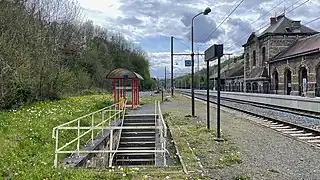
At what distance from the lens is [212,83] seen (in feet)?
326

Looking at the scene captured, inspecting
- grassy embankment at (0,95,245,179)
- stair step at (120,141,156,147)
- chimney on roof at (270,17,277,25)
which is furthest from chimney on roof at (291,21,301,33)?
grassy embankment at (0,95,245,179)

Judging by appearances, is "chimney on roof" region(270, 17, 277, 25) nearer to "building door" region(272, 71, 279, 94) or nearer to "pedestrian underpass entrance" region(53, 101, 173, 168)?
"building door" region(272, 71, 279, 94)

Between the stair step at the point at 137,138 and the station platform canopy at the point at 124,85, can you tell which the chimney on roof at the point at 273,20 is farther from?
the stair step at the point at 137,138

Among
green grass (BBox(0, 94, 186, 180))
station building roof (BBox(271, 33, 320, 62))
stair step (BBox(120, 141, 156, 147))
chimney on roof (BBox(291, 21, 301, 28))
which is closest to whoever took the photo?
green grass (BBox(0, 94, 186, 180))

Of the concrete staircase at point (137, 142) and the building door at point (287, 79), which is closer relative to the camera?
the concrete staircase at point (137, 142)

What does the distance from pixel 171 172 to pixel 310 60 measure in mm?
45566

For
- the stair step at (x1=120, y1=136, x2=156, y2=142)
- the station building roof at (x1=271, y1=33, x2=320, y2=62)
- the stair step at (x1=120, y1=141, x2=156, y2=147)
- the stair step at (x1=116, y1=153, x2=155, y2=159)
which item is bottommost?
the stair step at (x1=116, y1=153, x2=155, y2=159)

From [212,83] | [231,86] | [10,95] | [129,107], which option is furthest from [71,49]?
[212,83]

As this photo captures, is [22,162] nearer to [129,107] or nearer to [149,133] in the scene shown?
[149,133]

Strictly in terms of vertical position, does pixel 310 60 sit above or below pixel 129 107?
above

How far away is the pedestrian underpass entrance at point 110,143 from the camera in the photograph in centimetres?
893

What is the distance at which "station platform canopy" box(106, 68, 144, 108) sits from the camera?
28625 millimetres

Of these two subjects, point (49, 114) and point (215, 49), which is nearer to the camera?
point (215, 49)

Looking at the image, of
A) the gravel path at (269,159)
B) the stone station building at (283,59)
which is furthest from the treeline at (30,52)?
the stone station building at (283,59)
